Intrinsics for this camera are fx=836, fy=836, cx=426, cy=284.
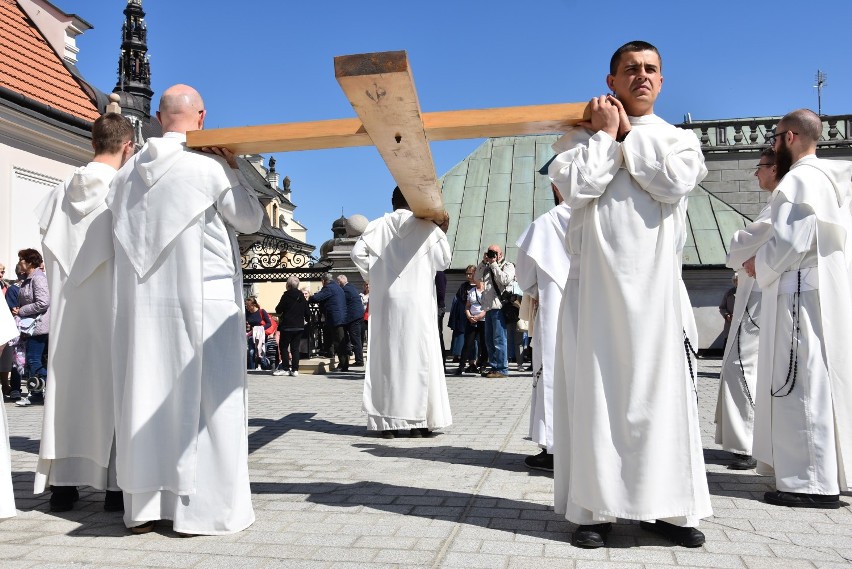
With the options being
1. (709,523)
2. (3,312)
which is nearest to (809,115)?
(709,523)

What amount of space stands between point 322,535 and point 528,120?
224 centimetres

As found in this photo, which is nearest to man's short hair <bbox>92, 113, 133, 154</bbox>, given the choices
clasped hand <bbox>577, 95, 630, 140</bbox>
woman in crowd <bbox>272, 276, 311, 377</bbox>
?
clasped hand <bbox>577, 95, 630, 140</bbox>

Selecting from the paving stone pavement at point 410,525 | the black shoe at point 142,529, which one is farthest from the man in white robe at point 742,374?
the black shoe at point 142,529

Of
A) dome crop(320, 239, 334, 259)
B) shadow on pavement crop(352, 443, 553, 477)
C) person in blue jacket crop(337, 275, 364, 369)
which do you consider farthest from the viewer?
dome crop(320, 239, 334, 259)

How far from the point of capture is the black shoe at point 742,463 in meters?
5.89

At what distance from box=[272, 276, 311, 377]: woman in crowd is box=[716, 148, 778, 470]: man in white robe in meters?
11.3

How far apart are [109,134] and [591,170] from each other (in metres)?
3.06

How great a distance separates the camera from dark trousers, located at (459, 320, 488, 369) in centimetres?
1579

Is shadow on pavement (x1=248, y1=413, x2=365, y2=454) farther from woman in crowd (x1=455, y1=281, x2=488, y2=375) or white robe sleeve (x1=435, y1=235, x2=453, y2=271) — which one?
woman in crowd (x1=455, y1=281, x2=488, y2=375)

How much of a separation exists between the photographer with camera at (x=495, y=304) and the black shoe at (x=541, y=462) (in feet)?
26.5

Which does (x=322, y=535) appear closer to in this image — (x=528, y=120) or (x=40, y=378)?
(x=528, y=120)

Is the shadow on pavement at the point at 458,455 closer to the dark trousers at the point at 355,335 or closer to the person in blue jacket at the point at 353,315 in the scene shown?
the person in blue jacket at the point at 353,315

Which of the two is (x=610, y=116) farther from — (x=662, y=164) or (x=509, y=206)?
(x=509, y=206)

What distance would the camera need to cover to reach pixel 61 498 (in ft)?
15.5
